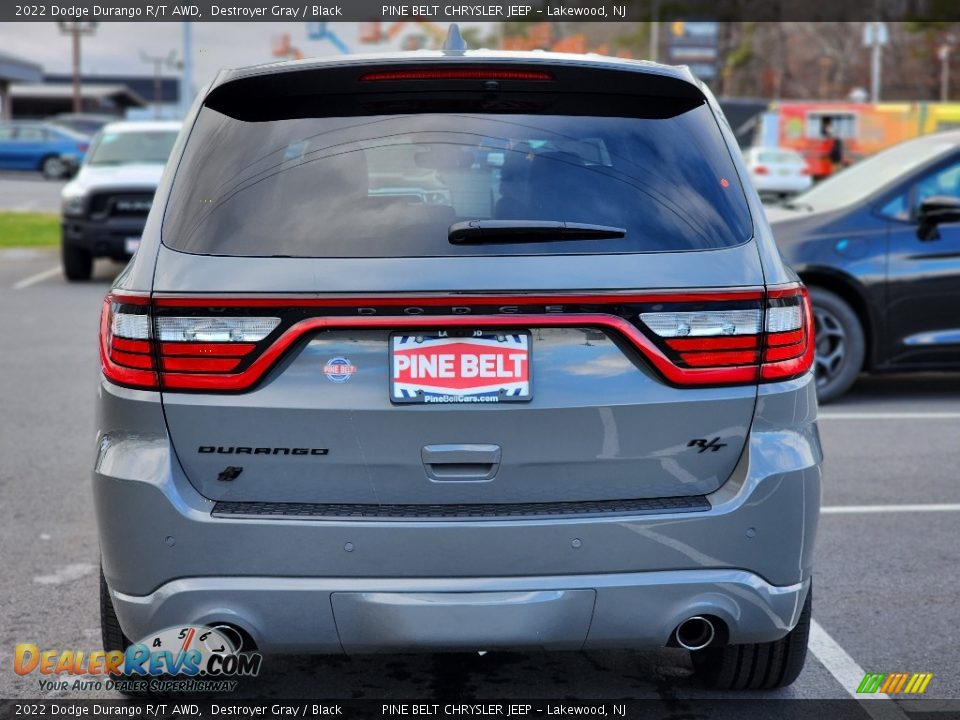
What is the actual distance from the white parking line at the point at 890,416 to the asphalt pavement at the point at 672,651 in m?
0.01

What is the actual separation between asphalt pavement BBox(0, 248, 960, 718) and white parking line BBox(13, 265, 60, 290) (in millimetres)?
6568

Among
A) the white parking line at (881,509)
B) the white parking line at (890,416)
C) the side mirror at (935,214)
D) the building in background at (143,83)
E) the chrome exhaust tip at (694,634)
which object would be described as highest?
the side mirror at (935,214)

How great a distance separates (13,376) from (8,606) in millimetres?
5178

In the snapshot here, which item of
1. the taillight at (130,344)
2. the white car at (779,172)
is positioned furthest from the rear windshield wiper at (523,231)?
the white car at (779,172)

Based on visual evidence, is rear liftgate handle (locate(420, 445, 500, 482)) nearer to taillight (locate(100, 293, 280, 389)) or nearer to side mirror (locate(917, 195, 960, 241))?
taillight (locate(100, 293, 280, 389))

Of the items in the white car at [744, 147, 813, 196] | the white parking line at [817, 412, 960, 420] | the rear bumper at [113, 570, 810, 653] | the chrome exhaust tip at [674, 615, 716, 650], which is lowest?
the white car at [744, 147, 813, 196]

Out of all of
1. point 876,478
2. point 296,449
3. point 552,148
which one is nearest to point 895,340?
point 876,478

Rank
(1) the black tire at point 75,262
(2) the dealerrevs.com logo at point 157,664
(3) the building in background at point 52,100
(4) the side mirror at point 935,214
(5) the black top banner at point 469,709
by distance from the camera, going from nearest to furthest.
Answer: (2) the dealerrevs.com logo at point 157,664 → (5) the black top banner at point 469,709 → (4) the side mirror at point 935,214 → (1) the black tire at point 75,262 → (3) the building in background at point 52,100

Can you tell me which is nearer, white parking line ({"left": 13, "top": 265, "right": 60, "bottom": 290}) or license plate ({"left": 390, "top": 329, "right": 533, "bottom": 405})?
license plate ({"left": 390, "top": 329, "right": 533, "bottom": 405})

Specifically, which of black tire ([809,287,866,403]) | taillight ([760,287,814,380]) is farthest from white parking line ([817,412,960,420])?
taillight ([760,287,814,380])

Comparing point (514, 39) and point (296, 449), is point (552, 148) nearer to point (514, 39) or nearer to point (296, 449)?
point (296, 449)

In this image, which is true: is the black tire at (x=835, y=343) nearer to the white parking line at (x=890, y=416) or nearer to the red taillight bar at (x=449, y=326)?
the white parking line at (x=890, y=416)

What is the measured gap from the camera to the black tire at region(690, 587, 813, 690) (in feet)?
11.9

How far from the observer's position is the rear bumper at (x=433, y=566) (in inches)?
118
